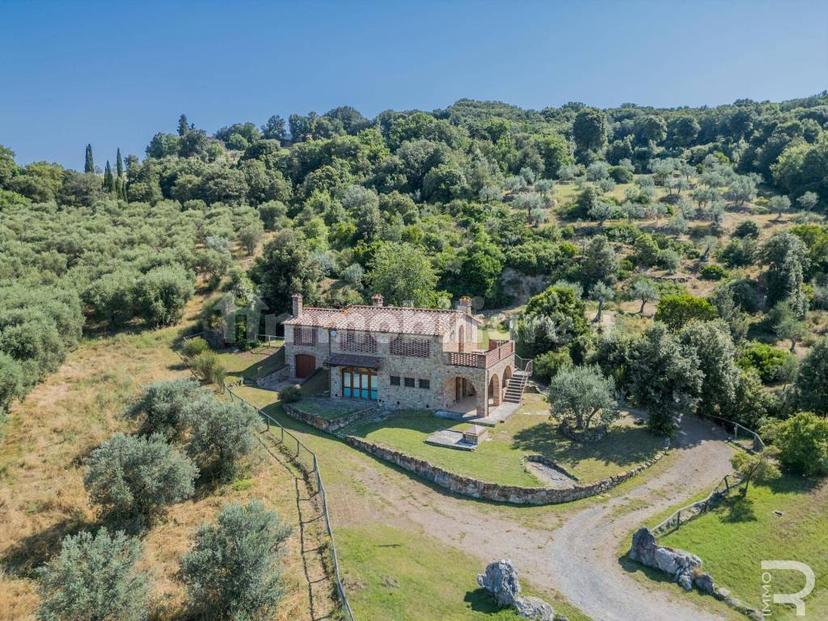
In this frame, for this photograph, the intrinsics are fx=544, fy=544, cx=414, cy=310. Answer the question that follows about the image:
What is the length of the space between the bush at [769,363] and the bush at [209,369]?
35991 mm

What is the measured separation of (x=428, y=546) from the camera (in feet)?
66.5

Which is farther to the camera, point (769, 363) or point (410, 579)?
point (769, 363)

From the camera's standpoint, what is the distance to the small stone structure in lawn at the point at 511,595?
16594mm

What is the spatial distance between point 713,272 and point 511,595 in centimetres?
5218

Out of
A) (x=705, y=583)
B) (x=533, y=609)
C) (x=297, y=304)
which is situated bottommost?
(x=705, y=583)

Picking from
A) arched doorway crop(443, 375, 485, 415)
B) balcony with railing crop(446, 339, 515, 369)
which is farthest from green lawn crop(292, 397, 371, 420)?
balcony with railing crop(446, 339, 515, 369)

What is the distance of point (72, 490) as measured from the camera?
24.3 meters

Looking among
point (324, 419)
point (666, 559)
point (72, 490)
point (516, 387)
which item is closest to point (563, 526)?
point (666, 559)

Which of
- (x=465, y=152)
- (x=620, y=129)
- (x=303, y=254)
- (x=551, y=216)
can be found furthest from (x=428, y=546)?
(x=620, y=129)

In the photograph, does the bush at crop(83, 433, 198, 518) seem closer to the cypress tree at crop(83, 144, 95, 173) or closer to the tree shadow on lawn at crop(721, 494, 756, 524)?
the tree shadow on lawn at crop(721, 494, 756, 524)

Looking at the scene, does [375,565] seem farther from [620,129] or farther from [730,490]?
[620,129]

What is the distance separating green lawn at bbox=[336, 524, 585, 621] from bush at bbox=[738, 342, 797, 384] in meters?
28.5

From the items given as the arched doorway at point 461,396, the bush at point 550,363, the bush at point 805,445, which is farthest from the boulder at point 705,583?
the bush at point 550,363

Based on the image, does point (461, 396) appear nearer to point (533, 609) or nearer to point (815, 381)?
point (533, 609)
